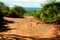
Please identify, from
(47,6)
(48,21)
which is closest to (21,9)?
(47,6)

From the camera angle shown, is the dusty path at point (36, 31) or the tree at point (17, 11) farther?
the tree at point (17, 11)

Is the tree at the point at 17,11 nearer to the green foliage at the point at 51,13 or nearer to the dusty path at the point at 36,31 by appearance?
the green foliage at the point at 51,13

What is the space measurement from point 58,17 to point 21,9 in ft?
75.3

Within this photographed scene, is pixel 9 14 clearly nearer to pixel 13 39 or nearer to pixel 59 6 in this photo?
pixel 59 6

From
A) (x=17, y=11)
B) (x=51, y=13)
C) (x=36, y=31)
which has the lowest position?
(x=36, y=31)

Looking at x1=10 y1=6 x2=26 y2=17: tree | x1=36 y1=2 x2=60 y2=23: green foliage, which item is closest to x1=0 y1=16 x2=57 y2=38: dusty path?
x1=36 y1=2 x2=60 y2=23: green foliage

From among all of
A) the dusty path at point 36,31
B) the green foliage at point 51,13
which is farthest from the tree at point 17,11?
the dusty path at point 36,31

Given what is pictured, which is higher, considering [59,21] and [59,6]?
[59,6]

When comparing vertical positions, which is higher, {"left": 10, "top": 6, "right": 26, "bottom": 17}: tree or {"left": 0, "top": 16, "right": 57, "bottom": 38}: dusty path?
{"left": 10, "top": 6, "right": 26, "bottom": 17}: tree

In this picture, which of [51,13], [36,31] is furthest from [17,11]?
[36,31]

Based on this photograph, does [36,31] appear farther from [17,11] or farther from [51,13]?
[17,11]

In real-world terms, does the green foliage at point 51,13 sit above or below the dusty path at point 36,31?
above

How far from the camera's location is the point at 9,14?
1673 inches

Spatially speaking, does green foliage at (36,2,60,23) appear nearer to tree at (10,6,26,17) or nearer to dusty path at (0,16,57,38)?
dusty path at (0,16,57,38)
